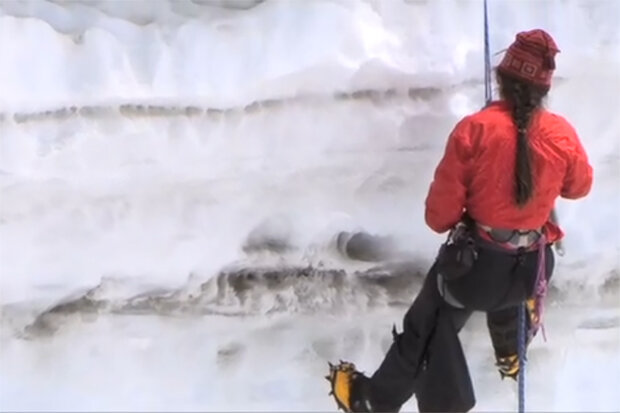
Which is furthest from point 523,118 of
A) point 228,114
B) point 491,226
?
point 228,114

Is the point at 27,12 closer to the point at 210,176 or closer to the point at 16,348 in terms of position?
the point at 210,176

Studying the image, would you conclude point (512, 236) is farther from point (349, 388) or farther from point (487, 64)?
point (349, 388)

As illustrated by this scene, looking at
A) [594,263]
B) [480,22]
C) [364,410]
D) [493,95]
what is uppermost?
[480,22]

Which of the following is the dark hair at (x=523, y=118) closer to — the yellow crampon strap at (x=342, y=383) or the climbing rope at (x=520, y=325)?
the climbing rope at (x=520, y=325)

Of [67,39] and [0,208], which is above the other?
[67,39]

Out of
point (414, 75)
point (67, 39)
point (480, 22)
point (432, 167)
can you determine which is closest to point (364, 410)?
point (432, 167)

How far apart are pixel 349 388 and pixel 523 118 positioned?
782 mm

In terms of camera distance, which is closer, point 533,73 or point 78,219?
point 533,73

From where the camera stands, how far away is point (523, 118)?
1880mm

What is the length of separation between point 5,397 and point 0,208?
448mm

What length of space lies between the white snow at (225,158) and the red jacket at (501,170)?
39 cm

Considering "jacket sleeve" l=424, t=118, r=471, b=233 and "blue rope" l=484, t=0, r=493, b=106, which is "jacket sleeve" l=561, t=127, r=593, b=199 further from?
"blue rope" l=484, t=0, r=493, b=106

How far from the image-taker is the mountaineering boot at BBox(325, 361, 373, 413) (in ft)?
7.43

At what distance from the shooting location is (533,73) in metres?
1.86
